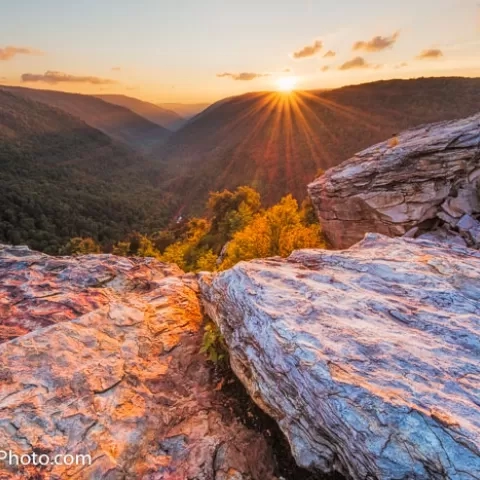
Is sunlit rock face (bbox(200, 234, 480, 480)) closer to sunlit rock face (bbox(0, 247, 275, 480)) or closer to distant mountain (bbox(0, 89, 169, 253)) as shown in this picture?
sunlit rock face (bbox(0, 247, 275, 480))

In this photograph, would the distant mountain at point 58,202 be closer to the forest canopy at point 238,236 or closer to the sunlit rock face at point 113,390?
the forest canopy at point 238,236

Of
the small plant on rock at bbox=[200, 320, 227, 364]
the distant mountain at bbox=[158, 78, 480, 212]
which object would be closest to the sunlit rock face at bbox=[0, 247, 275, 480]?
the small plant on rock at bbox=[200, 320, 227, 364]

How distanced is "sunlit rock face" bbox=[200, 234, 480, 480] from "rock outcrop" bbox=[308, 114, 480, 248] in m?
7.50

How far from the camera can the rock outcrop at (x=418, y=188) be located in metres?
16.8

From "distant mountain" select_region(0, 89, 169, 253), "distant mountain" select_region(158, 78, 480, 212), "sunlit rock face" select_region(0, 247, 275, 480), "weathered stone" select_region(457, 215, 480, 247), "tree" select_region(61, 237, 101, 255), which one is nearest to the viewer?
"sunlit rock face" select_region(0, 247, 275, 480)

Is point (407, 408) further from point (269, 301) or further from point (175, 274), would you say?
point (175, 274)

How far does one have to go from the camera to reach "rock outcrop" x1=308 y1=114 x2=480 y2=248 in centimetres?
1680

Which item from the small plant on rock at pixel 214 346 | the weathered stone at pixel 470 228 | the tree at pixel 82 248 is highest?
the weathered stone at pixel 470 228

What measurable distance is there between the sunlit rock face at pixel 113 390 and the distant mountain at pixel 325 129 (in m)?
101

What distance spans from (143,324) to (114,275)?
372 cm

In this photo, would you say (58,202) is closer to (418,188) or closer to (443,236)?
(418,188)

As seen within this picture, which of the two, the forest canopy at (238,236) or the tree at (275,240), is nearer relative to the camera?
the tree at (275,240)

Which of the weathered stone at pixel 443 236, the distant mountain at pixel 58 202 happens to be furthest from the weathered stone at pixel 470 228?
the distant mountain at pixel 58 202

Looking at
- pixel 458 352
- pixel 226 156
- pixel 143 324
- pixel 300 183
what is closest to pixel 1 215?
pixel 300 183
